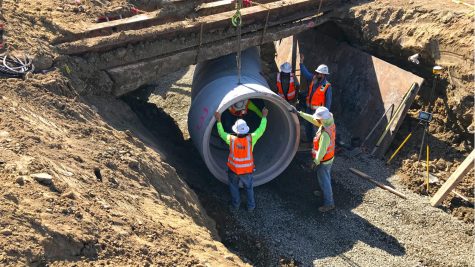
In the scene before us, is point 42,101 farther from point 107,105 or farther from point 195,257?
point 195,257

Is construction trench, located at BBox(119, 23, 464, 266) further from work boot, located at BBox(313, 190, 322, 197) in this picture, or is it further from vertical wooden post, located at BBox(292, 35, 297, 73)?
vertical wooden post, located at BBox(292, 35, 297, 73)

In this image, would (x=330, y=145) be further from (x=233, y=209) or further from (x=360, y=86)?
(x=360, y=86)

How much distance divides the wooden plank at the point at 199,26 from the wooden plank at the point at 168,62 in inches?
9.0

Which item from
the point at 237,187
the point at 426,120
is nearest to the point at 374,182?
the point at 426,120

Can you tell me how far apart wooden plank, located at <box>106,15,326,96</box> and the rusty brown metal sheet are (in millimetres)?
1761

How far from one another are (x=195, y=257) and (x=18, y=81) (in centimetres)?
340

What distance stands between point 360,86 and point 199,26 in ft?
11.8

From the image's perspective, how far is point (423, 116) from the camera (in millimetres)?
8312

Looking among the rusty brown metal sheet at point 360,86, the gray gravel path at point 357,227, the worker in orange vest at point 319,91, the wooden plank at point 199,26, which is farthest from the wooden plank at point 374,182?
the wooden plank at point 199,26

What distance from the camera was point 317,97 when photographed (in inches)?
343

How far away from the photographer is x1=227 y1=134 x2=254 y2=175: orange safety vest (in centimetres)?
718

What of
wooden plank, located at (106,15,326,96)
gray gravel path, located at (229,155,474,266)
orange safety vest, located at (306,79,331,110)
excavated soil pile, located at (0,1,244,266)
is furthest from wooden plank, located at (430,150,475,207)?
wooden plank, located at (106,15,326,96)

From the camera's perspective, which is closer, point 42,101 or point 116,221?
point 116,221

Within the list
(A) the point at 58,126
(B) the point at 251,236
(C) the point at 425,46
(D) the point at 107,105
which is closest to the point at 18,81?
(A) the point at 58,126
